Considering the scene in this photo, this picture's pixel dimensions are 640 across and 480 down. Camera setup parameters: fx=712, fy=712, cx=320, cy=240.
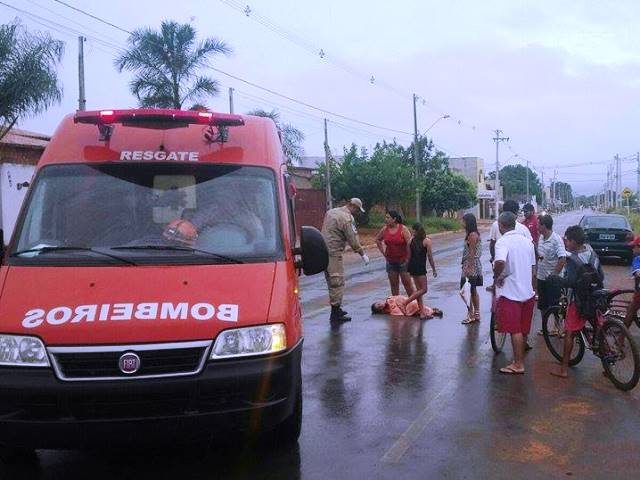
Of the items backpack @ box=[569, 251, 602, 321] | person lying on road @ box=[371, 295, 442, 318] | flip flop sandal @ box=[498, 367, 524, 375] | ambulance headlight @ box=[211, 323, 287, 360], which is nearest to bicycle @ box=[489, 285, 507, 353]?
flip flop sandal @ box=[498, 367, 524, 375]

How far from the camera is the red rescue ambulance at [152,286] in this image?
157 inches

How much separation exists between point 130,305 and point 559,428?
136 inches

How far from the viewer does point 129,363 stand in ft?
13.1

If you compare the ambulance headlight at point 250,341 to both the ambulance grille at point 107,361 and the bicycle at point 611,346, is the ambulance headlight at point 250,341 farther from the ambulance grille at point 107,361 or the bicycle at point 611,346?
the bicycle at point 611,346

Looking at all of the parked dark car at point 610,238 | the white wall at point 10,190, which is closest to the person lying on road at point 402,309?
the parked dark car at point 610,238

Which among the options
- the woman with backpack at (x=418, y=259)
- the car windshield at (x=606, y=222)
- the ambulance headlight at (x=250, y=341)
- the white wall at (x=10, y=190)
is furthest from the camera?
the car windshield at (x=606, y=222)

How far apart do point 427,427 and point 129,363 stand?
8.51 ft

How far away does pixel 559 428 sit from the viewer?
5555 mm

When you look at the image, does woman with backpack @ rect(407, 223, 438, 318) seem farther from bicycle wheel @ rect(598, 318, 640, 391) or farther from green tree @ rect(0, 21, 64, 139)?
green tree @ rect(0, 21, 64, 139)

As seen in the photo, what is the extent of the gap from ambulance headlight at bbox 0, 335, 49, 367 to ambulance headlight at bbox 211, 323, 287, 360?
96 centimetres

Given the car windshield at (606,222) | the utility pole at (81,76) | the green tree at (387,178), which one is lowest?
the car windshield at (606,222)

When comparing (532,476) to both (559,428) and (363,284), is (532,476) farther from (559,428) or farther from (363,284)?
(363,284)

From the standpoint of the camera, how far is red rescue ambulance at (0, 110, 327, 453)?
4.00 m

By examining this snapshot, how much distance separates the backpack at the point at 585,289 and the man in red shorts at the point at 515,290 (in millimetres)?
454
